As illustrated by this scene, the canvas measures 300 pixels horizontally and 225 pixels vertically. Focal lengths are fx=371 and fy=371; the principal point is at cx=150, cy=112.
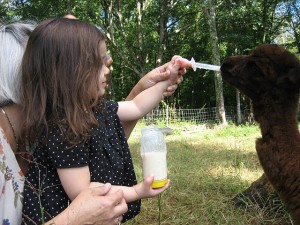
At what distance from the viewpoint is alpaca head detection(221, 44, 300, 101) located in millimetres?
1921

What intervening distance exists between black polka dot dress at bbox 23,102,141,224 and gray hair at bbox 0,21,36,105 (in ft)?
0.76

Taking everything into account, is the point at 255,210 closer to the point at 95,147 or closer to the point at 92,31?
the point at 95,147

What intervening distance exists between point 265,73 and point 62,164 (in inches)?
47.9

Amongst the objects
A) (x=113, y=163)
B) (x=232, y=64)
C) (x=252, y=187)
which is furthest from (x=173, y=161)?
(x=113, y=163)

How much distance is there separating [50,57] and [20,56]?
0.16m

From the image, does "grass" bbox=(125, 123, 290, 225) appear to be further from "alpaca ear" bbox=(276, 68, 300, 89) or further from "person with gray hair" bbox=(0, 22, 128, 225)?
"alpaca ear" bbox=(276, 68, 300, 89)

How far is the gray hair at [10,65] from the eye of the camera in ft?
4.69

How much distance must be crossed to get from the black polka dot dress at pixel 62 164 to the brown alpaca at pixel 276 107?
0.76 m

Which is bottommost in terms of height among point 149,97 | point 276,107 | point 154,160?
point 154,160

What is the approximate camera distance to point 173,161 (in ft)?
15.2

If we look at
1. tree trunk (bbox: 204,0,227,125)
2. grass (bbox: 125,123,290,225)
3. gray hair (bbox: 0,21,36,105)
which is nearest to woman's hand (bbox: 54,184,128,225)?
gray hair (bbox: 0,21,36,105)

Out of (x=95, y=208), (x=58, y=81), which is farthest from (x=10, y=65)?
(x=95, y=208)

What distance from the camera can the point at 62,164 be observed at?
1.34 metres

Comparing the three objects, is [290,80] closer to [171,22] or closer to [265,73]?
→ [265,73]
